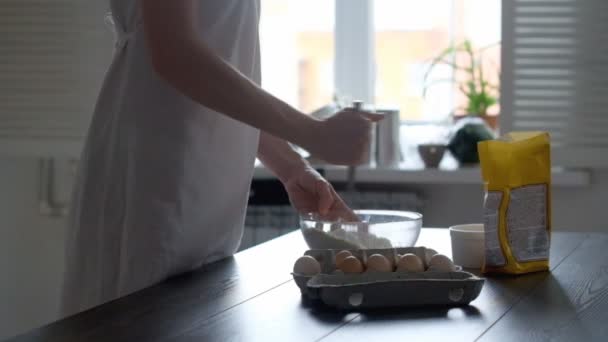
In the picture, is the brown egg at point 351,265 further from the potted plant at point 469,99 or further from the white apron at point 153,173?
the potted plant at point 469,99

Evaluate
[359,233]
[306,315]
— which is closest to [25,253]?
[359,233]

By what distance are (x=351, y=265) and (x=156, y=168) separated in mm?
353

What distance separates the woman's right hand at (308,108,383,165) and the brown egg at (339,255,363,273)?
0.41 feet

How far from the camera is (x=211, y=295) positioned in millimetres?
1218

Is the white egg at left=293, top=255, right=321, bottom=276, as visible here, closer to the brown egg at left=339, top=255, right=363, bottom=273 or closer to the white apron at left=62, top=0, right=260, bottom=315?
the brown egg at left=339, top=255, right=363, bottom=273

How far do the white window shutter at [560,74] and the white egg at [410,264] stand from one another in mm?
1560

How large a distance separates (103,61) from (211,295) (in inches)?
75.2

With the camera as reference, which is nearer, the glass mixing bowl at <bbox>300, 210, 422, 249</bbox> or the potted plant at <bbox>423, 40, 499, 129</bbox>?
the glass mixing bowl at <bbox>300, 210, 422, 249</bbox>

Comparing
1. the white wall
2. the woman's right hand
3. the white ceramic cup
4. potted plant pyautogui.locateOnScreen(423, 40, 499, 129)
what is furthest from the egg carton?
the white wall

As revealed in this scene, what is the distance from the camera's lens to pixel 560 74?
8.79 feet

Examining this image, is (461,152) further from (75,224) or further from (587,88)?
(75,224)

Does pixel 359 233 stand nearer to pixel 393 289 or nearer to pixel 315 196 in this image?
pixel 315 196

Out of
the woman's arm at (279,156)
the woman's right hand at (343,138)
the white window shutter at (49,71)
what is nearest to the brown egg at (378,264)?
the woman's right hand at (343,138)

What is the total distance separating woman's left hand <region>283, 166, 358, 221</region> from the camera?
150cm
